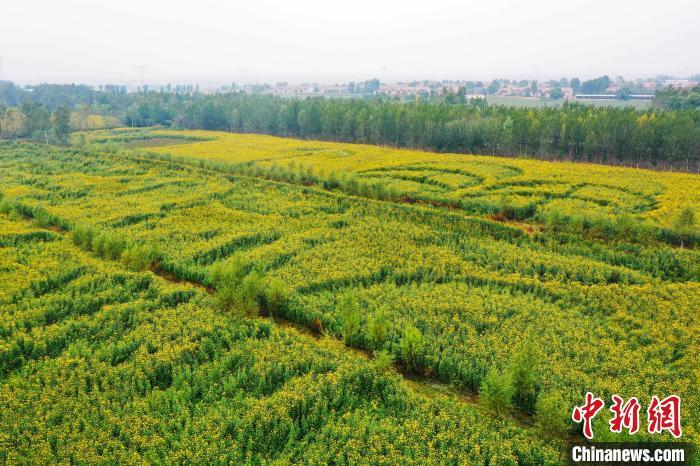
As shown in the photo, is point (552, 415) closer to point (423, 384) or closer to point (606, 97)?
point (423, 384)

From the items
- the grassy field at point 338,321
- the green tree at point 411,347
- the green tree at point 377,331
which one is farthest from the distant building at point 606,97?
the green tree at point 411,347

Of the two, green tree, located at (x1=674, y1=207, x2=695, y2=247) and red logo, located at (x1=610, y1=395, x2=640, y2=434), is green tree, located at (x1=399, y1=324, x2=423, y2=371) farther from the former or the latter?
green tree, located at (x1=674, y1=207, x2=695, y2=247)

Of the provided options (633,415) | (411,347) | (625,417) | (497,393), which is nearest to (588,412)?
(625,417)

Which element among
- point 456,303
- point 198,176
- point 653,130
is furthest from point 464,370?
point 653,130

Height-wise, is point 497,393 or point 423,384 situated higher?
point 497,393

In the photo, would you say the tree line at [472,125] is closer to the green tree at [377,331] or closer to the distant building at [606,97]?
the green tree at [377,331]
